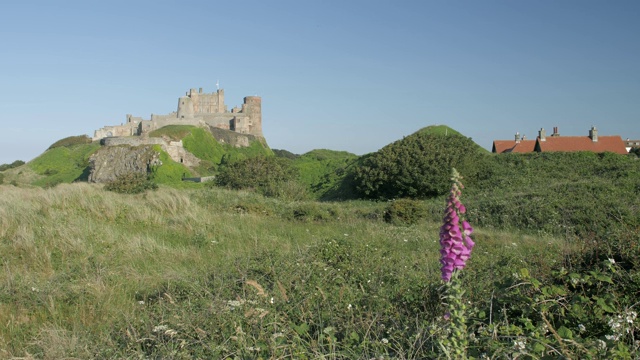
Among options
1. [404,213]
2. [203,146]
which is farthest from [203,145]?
[404,213]

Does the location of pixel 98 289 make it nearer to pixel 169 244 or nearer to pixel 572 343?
pixel 169 244

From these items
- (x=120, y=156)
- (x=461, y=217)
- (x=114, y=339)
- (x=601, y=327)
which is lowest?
(x=114, y=339)

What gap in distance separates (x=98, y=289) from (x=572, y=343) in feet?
13.9

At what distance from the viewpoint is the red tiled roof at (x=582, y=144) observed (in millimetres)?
31141

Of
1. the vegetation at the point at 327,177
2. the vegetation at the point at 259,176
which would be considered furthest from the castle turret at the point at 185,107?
the vegetation at the point at 259,176

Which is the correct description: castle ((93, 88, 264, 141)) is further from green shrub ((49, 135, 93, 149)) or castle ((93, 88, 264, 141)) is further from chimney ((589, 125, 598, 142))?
chimney ((589, 125, 598, 142))

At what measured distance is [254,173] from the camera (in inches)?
1000

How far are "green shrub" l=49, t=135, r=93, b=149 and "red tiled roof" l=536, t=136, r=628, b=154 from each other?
40.8 m

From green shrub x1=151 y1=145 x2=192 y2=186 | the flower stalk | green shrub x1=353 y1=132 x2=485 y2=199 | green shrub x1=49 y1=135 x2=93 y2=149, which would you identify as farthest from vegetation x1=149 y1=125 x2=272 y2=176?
the flower stalk

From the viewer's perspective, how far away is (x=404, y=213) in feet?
52.6

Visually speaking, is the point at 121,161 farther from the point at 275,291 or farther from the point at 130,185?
the point at 275,291

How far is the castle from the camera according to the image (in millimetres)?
50125

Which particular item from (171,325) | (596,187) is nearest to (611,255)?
(171,325)

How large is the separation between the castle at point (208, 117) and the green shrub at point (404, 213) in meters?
36.3
